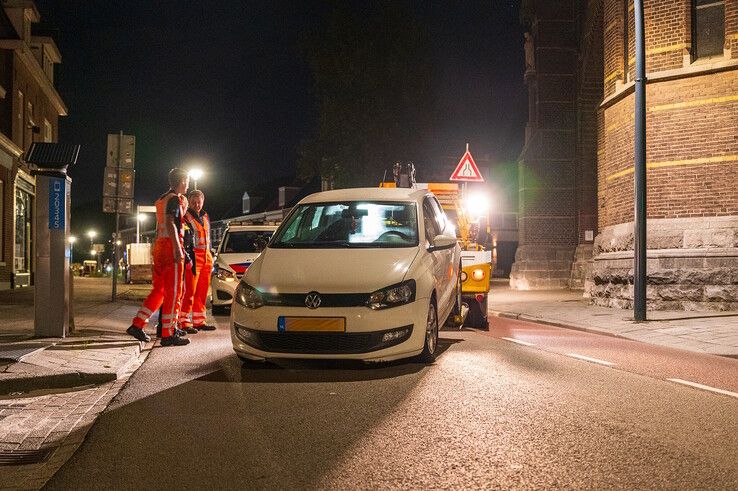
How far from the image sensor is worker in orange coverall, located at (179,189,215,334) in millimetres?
10289

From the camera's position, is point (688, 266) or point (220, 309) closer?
point (220, 309)

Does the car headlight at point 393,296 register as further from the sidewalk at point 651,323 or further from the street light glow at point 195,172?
the street light glow at point 195,172

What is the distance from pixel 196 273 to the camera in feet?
33.8

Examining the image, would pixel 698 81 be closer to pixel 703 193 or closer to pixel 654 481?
pixel 703 193

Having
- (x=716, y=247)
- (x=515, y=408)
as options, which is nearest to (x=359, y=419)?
(x=515, y=408)

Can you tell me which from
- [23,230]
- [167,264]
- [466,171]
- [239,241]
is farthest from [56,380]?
[23,230]

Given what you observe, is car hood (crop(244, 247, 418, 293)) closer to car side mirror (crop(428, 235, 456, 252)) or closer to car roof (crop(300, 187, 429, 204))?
car side mirror (crop(428, 235, 456, 252))

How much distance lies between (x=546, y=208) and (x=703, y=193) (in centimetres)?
1236

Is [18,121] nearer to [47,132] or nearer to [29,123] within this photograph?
[29,123]

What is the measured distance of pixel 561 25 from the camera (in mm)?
27859

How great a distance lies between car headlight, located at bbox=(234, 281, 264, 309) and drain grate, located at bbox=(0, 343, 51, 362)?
2128mm

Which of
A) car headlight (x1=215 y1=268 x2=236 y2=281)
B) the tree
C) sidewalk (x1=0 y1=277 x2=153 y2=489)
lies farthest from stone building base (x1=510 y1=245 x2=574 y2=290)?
sidewalk (x1=0 y1=277 x2=153 y2=489)

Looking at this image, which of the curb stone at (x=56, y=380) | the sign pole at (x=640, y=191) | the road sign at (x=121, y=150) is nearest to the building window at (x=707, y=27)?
the sign pole at (x=640, y=191)

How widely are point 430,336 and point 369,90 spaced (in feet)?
97.4
